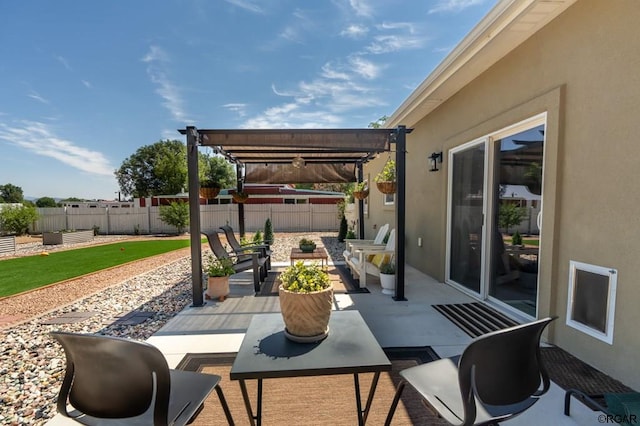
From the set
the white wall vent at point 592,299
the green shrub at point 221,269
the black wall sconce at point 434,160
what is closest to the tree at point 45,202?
the green shrub at point 221,269

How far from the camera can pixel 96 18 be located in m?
6.65

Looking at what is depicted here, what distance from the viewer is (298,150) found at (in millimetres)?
6480

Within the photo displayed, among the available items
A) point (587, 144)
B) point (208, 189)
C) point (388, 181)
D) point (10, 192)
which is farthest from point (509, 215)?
point (10, 192)

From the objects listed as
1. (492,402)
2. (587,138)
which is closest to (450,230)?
(587,138)

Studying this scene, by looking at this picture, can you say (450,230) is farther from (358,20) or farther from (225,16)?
(225,16)

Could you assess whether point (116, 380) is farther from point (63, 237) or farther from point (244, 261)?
point (63, 237)

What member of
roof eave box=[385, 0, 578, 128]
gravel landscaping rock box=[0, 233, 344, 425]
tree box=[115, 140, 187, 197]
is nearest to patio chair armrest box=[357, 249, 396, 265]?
roof eave box=[385, 0, 578, 128]

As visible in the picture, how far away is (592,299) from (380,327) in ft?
6.59

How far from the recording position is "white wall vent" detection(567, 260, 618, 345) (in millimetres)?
2385

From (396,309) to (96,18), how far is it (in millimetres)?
8990

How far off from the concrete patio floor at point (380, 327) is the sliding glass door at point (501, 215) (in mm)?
572

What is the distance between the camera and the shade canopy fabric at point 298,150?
436cm

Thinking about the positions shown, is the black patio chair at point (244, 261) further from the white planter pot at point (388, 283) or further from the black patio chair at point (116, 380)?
the black patio chair at point (116, 380)

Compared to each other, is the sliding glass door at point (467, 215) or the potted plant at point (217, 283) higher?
the sliding glass door at point (467, 215)
